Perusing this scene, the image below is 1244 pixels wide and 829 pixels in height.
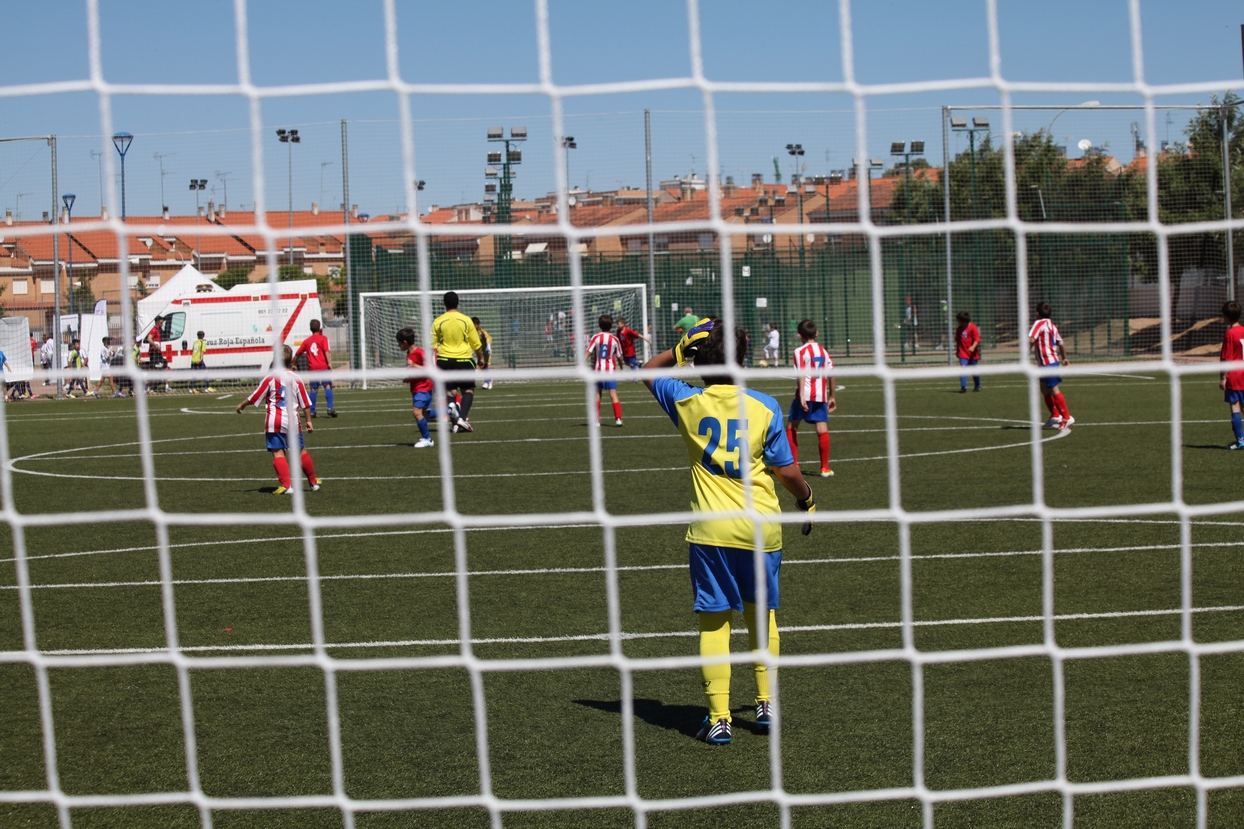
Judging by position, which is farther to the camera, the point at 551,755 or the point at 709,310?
the point at 709,310

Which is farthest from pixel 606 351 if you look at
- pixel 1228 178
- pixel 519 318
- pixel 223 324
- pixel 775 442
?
pixel 223 324

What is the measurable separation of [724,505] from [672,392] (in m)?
0.56

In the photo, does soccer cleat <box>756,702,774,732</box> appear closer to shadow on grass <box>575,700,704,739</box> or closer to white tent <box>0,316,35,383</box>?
shadow on grass <box>575,700,704,739</box>

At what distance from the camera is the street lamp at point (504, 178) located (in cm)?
974

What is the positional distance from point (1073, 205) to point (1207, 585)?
3059 centimetres

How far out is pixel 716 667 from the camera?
4883 mm

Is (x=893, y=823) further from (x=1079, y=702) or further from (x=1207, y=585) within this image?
(x=1207, y=585)

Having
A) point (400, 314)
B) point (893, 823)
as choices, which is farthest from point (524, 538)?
point (400, 314)

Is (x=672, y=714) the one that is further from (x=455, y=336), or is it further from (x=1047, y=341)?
(x=1047, y=341)

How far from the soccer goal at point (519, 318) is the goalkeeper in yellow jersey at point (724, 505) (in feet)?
87.4

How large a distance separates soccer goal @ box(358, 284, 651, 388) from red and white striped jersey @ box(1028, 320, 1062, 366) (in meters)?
16.8

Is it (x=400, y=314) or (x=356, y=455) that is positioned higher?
(x=400, y=314)

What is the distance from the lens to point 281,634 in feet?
21.9

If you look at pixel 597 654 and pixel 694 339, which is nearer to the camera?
pixel 694 339
